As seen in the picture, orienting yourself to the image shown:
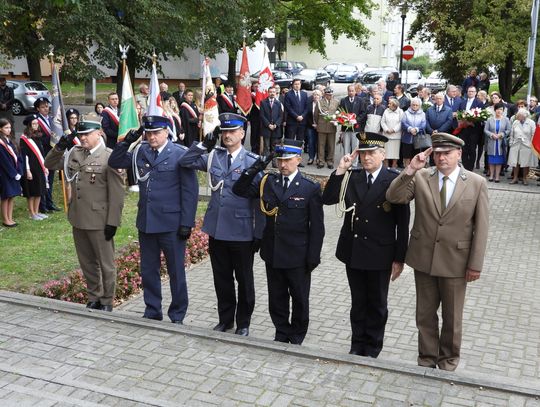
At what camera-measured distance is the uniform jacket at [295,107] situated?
683 inches

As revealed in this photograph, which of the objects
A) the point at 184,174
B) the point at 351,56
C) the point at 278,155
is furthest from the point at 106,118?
the point at 351,56

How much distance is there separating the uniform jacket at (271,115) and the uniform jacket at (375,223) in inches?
438

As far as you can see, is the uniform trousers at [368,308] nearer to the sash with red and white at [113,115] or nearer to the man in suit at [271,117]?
the sash with red and white at [113,115]

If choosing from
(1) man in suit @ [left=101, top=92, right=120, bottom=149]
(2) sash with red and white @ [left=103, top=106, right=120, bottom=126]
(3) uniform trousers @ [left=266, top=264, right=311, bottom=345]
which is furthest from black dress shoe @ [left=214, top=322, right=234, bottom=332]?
(2) sash with red and white @ [left=103, top=106, right=120, bottom=126]

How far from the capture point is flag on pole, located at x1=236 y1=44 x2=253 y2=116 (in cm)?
1370

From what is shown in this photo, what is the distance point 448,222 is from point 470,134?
11.0 m

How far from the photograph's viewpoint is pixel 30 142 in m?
11.8

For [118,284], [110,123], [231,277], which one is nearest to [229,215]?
[231,277]

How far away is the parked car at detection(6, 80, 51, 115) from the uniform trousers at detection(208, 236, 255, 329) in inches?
898

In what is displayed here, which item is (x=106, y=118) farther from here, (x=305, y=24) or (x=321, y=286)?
(x=305, y=24)

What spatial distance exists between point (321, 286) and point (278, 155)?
307cm

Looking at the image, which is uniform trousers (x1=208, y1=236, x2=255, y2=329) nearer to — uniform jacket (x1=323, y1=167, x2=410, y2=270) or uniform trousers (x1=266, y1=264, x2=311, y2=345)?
uniform trousers (x1=266, y1=264, x2=311, y2=345)

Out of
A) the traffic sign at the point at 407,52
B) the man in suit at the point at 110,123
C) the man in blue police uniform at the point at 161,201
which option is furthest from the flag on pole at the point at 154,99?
the traffic sign at the point at 407,52

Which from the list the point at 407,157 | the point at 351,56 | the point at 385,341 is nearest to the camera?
the point at 385,341
